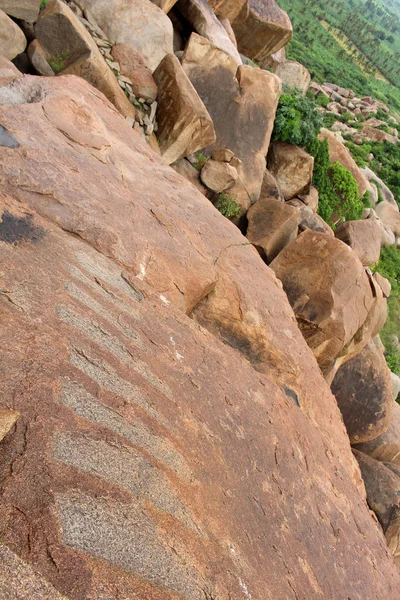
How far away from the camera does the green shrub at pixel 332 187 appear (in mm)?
13117

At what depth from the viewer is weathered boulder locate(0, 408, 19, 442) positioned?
7.17 ft

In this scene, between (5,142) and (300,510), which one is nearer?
(300,510)

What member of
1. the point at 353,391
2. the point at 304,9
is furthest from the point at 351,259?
the point at 304,9

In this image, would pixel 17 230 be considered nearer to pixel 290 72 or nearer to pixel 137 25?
pixel 137 25

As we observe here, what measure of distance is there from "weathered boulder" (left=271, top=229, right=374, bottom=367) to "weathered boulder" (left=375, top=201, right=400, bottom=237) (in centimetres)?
1238

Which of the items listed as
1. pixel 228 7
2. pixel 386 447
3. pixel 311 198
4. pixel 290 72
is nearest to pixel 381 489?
pixel 386 447

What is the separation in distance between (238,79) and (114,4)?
3409 millimetres

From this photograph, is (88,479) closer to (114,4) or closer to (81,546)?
(81,546)

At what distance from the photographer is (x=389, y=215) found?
759 inches

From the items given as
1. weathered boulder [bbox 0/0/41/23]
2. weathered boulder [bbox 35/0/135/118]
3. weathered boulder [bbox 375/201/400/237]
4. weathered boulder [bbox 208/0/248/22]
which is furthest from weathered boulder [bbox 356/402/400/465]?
weathered boulder [bbox 208/0/248/22]

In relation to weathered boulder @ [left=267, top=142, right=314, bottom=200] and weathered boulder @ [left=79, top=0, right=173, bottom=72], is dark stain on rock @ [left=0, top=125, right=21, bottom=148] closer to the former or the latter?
weathered boulder @ [left=79, top=0, right=173, bottom=72]

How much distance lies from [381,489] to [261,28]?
15.5m

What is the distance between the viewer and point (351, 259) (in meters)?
7.96

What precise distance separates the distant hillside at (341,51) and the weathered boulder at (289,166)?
28.6 meters
